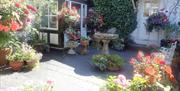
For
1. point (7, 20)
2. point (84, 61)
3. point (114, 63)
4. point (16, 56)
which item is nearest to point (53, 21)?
point (84, 61)

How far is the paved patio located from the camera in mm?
6664

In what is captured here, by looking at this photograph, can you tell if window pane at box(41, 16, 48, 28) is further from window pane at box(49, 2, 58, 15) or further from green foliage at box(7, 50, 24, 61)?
green foliage at box(7, 50, 24, 61)

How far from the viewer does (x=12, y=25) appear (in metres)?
4.20

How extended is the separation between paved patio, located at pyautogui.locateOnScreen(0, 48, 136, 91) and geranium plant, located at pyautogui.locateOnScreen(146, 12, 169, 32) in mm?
2394

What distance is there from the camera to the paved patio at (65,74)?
21.9ft

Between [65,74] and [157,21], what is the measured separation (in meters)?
5.21

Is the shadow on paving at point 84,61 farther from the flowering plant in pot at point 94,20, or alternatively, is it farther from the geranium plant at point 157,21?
the geranium plant at point 157,21

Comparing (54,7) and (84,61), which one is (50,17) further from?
(84,61)

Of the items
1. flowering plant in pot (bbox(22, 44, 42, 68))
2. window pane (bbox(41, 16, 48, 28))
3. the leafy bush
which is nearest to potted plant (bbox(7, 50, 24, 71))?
flowering plant in pot (bbox(22, 44, 42, 68))

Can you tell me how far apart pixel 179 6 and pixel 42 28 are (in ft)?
18.1

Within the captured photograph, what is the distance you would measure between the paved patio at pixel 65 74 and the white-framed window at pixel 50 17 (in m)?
1.65

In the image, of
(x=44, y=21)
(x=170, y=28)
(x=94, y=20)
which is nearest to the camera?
(x=170, y=28)

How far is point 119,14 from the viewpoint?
39.9ft

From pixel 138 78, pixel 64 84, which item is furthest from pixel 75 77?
pixel 138 78
